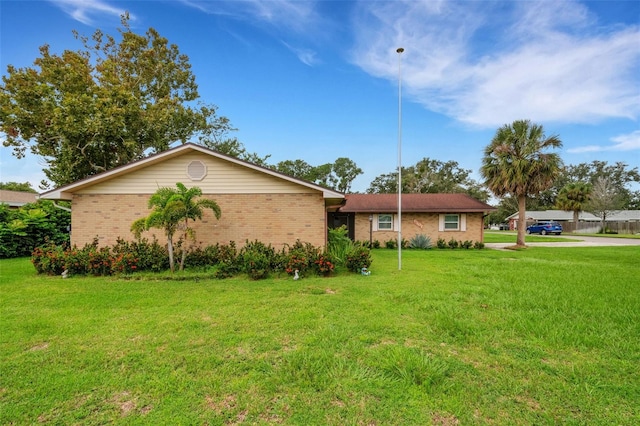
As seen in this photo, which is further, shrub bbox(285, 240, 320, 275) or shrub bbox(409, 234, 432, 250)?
shrub bbox(409, 234, 432, 250)

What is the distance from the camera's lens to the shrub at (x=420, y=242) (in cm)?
1778

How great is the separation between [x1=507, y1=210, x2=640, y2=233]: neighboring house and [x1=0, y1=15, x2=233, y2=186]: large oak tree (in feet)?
164

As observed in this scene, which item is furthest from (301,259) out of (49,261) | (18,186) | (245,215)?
(18,186)

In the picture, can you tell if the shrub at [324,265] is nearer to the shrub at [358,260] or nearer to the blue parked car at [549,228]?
the shrub at [358,260]

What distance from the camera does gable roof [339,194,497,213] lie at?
1817 cm

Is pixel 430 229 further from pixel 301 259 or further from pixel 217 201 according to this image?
pixel 217 201

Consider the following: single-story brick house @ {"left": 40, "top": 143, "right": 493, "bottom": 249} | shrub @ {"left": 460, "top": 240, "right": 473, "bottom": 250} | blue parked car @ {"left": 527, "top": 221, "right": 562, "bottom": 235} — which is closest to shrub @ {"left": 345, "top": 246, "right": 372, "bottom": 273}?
single-story brick house @ {"left": 40, "top": 143, "right": 493, "bottom": 249}

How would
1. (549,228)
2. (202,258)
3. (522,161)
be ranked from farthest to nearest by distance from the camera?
(549,228)
(522,161)
(202,258)

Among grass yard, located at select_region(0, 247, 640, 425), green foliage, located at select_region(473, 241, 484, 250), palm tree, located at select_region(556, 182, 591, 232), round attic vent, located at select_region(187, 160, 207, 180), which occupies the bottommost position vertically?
grass yard, located at select_region(0, 247, 640, 425)

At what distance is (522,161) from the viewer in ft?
56.7

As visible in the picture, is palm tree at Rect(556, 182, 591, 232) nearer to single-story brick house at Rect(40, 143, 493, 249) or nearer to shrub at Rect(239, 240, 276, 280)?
single-story brick house at Rect(40, 143, 493, 249)

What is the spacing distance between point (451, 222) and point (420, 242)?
271cm

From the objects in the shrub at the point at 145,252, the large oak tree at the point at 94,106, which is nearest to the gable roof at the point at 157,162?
the shrub at the point at 145,252

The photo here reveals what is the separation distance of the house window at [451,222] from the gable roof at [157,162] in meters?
11.6
